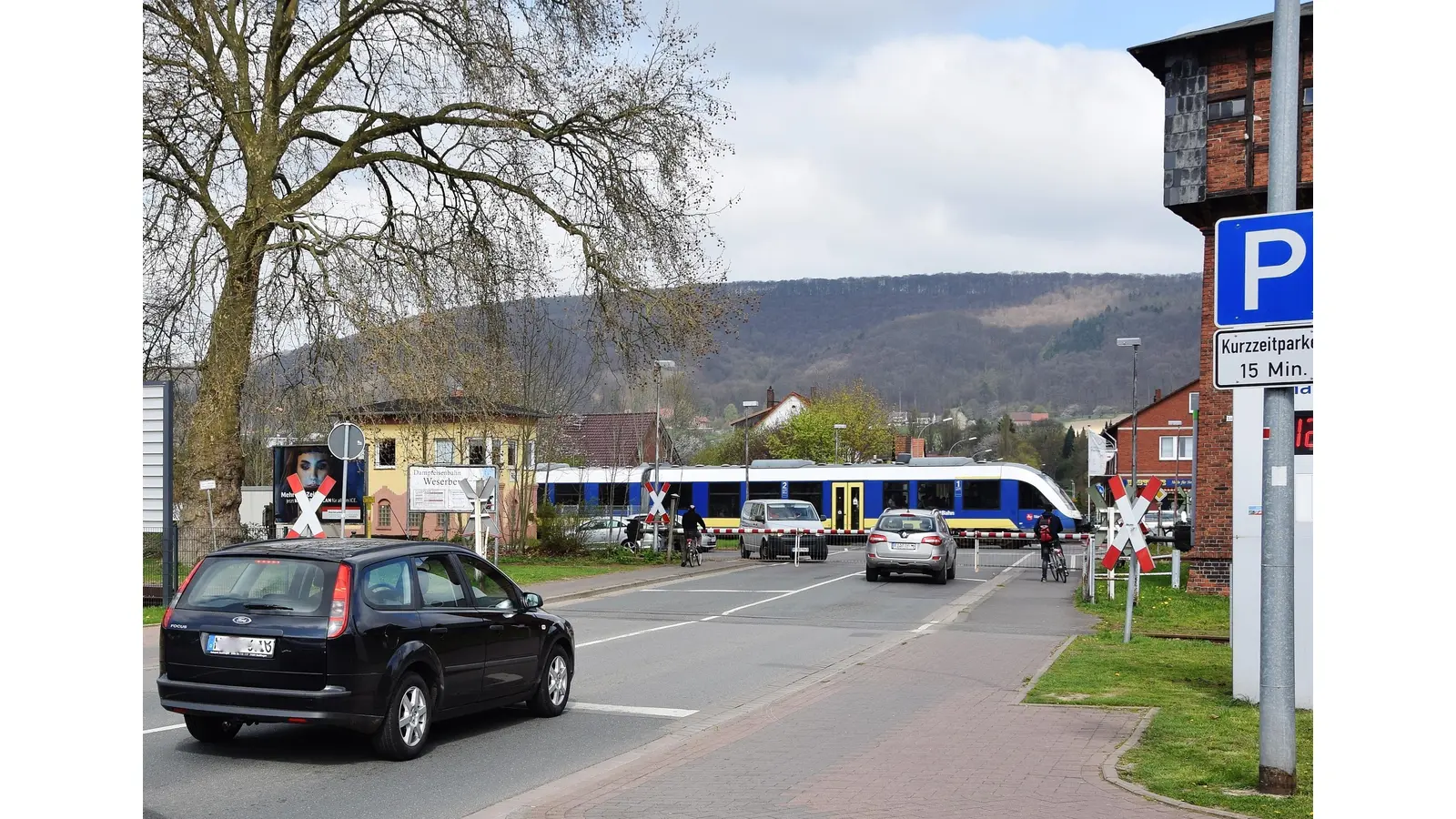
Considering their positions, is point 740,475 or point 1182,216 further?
point 740,475

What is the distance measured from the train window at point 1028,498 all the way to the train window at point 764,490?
372 inches

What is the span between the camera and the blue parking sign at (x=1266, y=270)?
7691mm

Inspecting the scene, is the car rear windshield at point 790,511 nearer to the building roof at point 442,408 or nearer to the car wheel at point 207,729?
the building roof at point 442,408

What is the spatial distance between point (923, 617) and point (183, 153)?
14678mm

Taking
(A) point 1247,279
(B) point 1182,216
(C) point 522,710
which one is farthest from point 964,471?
(A) point 1247,279

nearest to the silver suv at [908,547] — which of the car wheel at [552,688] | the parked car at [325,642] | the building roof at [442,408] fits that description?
the building roof at [442,408]

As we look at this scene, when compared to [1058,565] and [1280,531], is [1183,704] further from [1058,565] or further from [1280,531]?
[1058,565]

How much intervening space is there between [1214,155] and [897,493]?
2682cm

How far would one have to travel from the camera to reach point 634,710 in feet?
39.3

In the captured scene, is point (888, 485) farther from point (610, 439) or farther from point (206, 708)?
point (206, 708)

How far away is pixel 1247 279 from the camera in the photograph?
25.5 ft

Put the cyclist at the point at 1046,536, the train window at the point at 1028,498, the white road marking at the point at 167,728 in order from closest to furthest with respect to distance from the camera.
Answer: the white road marking at the point at 167,728
the cyclist at the point at 1046,536
the train window at the point at 1028,498

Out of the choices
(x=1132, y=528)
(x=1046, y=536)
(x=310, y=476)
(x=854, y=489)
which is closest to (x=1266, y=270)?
(x=1132, y=528)

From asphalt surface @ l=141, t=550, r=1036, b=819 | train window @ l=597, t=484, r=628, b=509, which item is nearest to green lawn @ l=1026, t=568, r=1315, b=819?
asphalt surface @ l=141, t=550, r=1036, b=819
